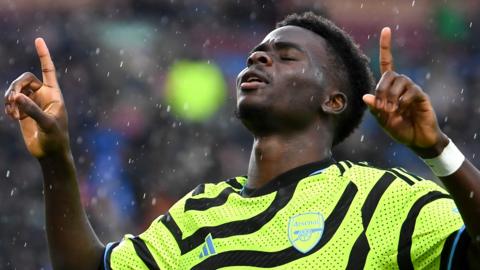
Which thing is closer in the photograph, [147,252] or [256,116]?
[147,252]

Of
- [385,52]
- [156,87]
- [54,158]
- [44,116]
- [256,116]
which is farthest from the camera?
[156,87]

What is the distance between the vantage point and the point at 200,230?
3684mm

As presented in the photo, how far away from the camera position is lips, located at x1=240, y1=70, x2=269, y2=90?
3.93 meters

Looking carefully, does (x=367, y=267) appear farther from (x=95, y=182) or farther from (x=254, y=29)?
(x=254, y=29)

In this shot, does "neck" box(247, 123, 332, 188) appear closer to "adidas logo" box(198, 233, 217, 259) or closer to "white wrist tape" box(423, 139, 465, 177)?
"adidas logo" box(198, 233, 217, 259)

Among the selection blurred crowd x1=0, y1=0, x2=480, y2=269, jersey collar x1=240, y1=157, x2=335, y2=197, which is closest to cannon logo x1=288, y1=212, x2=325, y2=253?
jersey collar x1=240, y1=157, x2=335, y2=197

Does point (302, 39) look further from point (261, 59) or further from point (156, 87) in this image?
point (156, 87)

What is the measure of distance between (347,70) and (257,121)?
0.52 m

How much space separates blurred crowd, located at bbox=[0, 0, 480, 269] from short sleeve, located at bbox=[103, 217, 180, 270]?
4006 mm

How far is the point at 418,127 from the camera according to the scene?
2.97 m

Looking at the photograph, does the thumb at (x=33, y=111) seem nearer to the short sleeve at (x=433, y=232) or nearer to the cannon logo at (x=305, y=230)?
the cannon logo at (x=305, y=230)

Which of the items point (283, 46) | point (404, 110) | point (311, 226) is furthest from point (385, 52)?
point (283, 46)

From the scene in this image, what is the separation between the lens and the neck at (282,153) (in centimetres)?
391

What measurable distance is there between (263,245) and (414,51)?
18.2ft
